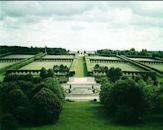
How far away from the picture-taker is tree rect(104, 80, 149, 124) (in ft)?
119

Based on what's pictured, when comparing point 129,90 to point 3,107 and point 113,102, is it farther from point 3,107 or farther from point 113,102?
point 3,107

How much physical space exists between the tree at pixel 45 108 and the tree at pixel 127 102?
6.46 meters

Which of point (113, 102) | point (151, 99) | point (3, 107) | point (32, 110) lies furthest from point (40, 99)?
point (151, 99)

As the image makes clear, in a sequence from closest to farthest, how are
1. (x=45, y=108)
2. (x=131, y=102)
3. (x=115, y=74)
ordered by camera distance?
(x=45, y=108) → (x=131, y=102) → (x=115, y=74)

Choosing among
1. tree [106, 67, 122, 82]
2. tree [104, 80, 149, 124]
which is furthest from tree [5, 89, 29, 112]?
tree [106, 67, 122, 82]

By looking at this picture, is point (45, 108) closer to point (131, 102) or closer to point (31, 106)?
point (31, 106)

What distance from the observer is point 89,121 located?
36.4 meters

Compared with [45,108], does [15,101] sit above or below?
above

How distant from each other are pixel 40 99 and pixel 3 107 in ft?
14.2

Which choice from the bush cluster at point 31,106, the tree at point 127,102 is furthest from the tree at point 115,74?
the bush cluster at point 31,106

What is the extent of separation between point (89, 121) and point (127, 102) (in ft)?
15.6

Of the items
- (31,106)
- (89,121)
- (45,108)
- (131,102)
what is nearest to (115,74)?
(131,102)

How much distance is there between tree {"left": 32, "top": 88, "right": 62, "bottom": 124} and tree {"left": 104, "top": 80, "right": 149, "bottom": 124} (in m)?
6.46

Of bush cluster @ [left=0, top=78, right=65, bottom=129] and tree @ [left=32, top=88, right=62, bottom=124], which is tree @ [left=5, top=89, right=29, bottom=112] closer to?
bush cluster @ [left=0, top=78, right=65, bottom=129]
